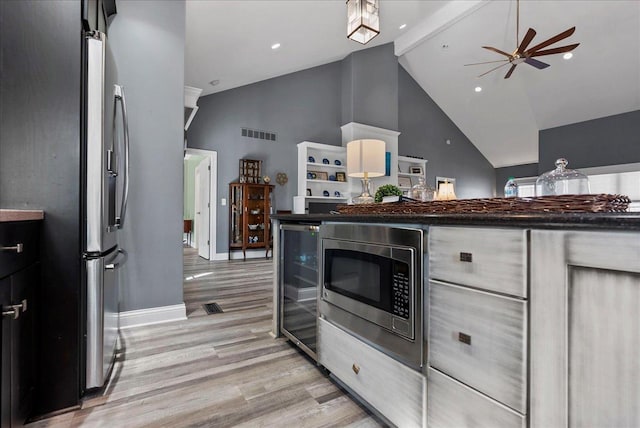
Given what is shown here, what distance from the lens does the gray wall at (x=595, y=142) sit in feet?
20.3

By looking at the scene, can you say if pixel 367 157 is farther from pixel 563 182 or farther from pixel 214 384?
pixel 214 384

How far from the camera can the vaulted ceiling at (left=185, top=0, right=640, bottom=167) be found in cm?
426

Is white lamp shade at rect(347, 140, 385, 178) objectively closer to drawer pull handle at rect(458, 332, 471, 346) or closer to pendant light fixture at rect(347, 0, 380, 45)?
pendant light fixture at rect(347, 0, 380, 45)

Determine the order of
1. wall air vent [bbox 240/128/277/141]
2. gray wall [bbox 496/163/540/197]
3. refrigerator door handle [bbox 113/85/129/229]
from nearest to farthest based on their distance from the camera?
refrigerator door handle [bbox 113/85/129/229], wall air vent [bbox 240/128/277/141], gray wall [bbox 496/163/540/197]

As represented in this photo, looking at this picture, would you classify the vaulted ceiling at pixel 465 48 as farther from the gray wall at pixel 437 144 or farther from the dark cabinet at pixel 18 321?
the dark cabinet at pixel 18 321

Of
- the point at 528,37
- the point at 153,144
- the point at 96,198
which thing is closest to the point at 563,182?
the point at 96,198

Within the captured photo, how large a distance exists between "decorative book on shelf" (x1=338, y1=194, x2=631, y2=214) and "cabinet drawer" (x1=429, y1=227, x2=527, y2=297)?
0.26ft

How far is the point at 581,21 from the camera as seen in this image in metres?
5.27

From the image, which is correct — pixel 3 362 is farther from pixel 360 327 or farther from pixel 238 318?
pixel 238 318

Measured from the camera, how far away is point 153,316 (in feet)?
8.09

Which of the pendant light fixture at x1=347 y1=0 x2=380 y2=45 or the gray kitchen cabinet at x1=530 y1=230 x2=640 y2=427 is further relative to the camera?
the pendant light fixture at x1=347 y1=0 x2=380 y2=45

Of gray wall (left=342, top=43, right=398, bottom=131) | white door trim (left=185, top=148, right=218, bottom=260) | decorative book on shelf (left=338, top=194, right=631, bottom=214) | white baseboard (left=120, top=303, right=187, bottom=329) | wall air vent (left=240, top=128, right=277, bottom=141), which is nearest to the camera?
decorative book on shelf (left=338, top=194, right=631, bottom=214)

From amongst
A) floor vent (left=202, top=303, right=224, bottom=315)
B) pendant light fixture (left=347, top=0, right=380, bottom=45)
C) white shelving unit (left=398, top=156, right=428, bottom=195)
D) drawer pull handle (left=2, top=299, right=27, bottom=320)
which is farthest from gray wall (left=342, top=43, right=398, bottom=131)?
drawer pull handle (left=2, top=299, right=27, bottom=320)

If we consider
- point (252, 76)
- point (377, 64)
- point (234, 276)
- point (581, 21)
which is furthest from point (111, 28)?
point (581, 21)
